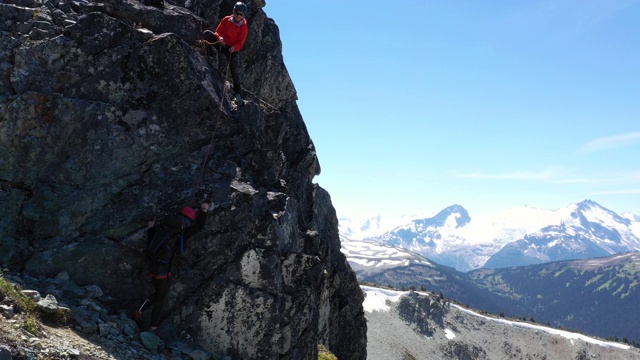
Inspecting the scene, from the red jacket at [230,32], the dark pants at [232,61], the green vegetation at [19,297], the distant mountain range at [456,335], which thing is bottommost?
the distant mountain range at [456,335]

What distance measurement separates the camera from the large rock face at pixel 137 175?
16.9 meters

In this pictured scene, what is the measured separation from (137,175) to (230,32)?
9.21 m

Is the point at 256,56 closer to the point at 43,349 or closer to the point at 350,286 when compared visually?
the point at 350,286

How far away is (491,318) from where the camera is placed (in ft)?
508

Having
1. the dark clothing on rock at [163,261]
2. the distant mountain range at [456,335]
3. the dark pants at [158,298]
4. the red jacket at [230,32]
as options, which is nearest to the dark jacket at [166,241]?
the dark clothing on rock at [163,261]

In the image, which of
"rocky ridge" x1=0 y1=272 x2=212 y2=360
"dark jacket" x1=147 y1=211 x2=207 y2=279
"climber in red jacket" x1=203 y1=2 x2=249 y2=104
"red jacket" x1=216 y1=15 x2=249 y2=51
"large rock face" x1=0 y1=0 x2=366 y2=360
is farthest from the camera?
"red jacket" x1=216 y1=15 x2=249 y2=51

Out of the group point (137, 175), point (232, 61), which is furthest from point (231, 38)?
point (137, 175)

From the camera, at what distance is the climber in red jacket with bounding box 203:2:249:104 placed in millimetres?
23078

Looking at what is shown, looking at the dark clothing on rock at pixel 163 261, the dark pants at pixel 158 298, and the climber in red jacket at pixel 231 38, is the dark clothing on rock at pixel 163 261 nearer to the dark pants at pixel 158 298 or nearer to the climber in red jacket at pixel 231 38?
the dark pants at pixel 158 298

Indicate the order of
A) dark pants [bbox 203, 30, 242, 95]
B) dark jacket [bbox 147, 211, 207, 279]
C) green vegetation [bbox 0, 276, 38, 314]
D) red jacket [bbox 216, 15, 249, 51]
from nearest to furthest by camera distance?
green vegetation [bbox 0, 276, 38, 314] → dark jacket [bbox 147, 211, 207, 279] → red jacket [bbox 216, 15, 249, 51] → dark pants [bbox 203, 30, 242, 95]

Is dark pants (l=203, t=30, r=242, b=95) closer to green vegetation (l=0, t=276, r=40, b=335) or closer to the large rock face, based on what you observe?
the large rock face

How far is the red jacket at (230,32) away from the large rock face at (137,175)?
1.98 m

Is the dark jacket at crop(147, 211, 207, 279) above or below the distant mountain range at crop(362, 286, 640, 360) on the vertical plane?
above

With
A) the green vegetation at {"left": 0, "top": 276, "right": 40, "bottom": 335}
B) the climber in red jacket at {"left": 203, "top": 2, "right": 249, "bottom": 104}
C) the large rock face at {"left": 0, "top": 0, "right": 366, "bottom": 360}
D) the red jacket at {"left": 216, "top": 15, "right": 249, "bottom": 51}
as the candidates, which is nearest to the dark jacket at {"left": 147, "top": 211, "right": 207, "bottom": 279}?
the large rock face at {"left": 0, "top": 0, "right": 366, "bottom": 360}
